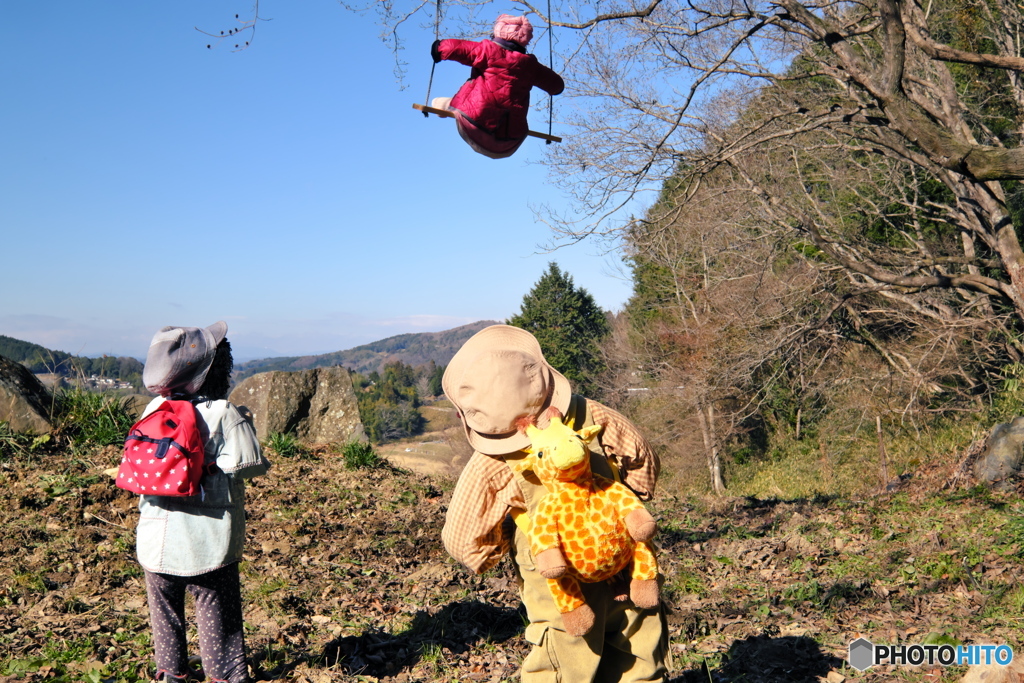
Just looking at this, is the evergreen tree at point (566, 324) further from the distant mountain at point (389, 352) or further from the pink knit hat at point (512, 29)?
the distant mountain at point (389, 352)

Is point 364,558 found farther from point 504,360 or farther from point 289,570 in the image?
point 504,360

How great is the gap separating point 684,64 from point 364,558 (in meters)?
6.75

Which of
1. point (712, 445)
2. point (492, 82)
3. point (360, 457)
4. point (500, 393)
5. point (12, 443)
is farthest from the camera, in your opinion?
point (712, 445)

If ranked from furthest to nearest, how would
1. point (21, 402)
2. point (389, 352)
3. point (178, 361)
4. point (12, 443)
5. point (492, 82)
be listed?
point (389, 352), point (21, 402), point (12, 443), point (492, 82), point (178, 361)

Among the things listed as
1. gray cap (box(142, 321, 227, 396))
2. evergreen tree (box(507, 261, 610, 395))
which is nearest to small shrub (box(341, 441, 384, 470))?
gray cap (box(142, 321, 227, 396))

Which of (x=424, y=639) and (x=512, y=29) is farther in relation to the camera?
(x=424, y=639)

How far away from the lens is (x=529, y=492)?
8.93 ft

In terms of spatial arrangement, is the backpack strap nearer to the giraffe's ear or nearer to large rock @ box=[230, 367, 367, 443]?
the giraffe's ear

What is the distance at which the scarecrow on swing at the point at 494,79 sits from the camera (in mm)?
3391

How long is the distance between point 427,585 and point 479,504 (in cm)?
290

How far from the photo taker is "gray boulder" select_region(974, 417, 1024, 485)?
8.17 meters

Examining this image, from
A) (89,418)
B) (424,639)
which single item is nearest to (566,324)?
(89,418)

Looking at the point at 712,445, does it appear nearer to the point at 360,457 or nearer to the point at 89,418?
the point at 360,457

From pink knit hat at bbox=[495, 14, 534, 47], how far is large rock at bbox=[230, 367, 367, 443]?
6359mm
